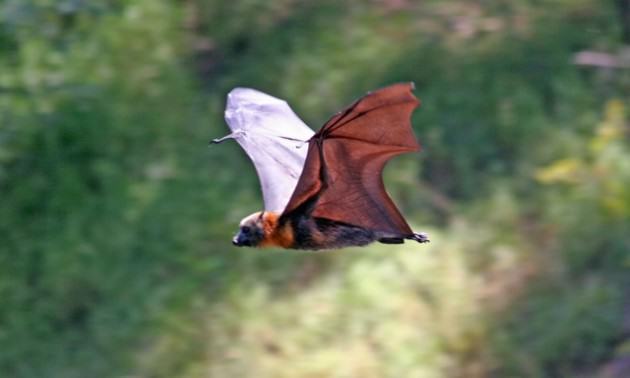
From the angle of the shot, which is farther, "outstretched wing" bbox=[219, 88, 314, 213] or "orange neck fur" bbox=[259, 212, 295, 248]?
"outstretched wing" bbox=[219, 88, 314, 213]

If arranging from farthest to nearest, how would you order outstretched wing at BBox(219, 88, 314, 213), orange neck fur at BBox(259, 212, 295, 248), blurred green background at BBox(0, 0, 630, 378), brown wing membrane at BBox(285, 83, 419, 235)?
blurred green background at BBox(0, 0, 630, 378), outstretched wing at BBox(219, 88, 314, 213), orange neck fur at BBox(259, 212, 295, 248), brown wing membrane at BBox(285, 83, 419, 235)

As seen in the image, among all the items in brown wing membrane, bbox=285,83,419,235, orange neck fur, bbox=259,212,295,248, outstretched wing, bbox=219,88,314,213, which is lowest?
orange neck fur, bbox=259,212,295,248

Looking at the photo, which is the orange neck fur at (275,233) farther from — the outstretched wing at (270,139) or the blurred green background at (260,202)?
the blurred green background at (260,202)

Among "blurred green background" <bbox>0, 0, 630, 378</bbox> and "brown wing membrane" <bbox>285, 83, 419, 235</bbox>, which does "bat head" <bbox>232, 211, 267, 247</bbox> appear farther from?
"blurred green background" <bbox>0, 0, 630, 378</bbox>

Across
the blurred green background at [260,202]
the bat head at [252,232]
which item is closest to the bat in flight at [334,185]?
the bat head at [252,232]

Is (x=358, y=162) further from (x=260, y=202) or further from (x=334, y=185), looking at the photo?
(x=260, y=202)

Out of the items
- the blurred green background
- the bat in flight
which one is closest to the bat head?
the bat in flight

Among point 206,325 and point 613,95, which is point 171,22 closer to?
point 206,325

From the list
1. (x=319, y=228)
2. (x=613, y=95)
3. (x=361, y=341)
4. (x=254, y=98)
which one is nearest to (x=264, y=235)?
(x=319, y=228)
